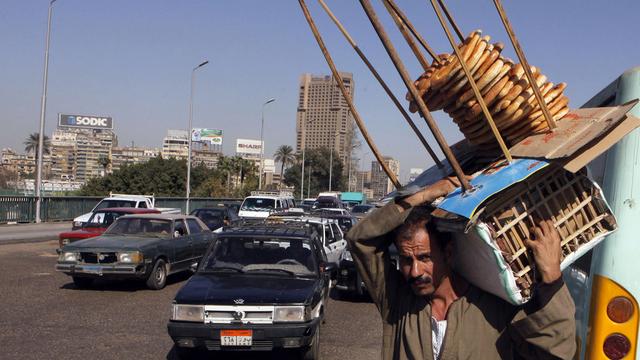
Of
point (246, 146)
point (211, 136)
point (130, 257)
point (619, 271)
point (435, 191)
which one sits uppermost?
point (211, 136)

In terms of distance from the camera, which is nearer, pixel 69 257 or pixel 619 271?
pixel 619 271

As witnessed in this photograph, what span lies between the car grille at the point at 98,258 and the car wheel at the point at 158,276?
2.67 feet

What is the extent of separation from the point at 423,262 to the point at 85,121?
123 metres

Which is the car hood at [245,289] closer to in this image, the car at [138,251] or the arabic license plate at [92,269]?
the car at [138,251]

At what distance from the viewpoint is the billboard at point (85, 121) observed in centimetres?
11183

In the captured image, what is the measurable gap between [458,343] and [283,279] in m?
5.79

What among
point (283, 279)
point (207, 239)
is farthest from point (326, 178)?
point (283, 279)

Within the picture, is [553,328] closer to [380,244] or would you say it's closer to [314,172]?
[380,244]

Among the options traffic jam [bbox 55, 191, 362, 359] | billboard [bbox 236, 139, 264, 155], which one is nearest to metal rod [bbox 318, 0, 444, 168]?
traffic jam [bbox 55, 191, 362, 359]

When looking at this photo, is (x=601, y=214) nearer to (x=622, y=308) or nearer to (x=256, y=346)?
(x=622, y=308)

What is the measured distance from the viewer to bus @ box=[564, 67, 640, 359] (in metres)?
3.31

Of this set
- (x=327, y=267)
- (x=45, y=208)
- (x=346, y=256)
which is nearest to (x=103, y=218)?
(x=346, y=256)

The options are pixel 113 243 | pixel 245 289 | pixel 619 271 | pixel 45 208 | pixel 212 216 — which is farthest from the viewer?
pixel 45 208

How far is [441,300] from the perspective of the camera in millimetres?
2709
